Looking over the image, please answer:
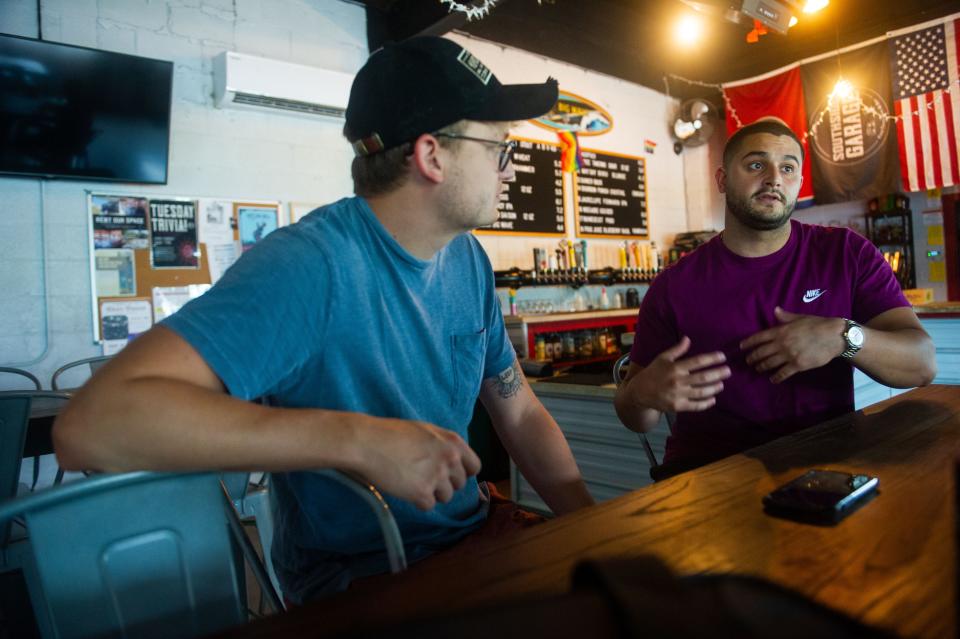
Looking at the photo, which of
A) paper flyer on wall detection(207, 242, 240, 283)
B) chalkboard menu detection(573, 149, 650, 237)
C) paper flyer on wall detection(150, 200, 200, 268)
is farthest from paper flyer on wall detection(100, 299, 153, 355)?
chalkboard menu detection(573, 149, 650, 237)

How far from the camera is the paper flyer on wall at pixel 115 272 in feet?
11.7

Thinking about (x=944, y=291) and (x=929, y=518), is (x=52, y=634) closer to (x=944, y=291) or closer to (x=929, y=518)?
(x=929, y=518)

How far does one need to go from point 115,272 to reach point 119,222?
0.28 m

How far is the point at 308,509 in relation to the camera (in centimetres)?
117

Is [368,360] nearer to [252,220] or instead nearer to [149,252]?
[149,252]

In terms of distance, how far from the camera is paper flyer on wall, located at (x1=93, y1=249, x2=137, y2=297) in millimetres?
3566

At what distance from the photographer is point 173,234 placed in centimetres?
379

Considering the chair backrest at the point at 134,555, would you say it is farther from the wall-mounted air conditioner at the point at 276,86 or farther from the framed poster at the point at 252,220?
the framed poster at the point at 252,220

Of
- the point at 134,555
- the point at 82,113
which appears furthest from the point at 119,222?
the point at 134,555

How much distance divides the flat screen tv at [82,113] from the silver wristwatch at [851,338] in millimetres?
3538

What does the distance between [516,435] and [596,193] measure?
200 inches

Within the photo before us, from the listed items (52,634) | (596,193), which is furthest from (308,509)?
(596,193)

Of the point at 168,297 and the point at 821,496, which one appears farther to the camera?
the point at 168,297

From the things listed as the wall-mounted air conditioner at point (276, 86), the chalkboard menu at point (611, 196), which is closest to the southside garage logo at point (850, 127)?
the chalkboard menu at point (611, 196)
